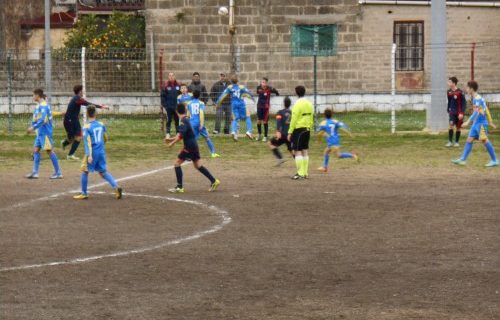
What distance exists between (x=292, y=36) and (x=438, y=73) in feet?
33.8

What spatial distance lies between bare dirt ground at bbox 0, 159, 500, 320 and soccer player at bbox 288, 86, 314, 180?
0.35 metres

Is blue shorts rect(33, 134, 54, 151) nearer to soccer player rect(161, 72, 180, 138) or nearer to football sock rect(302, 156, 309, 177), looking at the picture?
football sock rect(302, 156, 309, 177)

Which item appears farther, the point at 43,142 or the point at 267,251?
the point at 43,142

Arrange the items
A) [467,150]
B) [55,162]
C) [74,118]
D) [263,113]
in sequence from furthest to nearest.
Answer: [263,113]
[74,118]
[467,150]
[55,162]

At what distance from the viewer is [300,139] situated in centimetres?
2331

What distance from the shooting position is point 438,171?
80.1ft

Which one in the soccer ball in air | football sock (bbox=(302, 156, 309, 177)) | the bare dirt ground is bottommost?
the bare dirt ground

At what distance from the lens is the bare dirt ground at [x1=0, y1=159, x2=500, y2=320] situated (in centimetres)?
1234

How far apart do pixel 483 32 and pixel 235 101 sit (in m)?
14.9

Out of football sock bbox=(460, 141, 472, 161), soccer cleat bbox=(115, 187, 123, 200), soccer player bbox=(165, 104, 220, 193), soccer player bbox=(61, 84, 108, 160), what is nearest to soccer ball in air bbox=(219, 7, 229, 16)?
soccer player bbox=(61, 84, 108, 160)

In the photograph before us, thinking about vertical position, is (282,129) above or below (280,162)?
above

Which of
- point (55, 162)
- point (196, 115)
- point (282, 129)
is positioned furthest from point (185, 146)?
point (196, 115)

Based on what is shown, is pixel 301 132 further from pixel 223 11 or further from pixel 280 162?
pixel 223 11

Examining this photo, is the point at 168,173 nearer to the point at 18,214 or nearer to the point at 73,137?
the point at 73,137
